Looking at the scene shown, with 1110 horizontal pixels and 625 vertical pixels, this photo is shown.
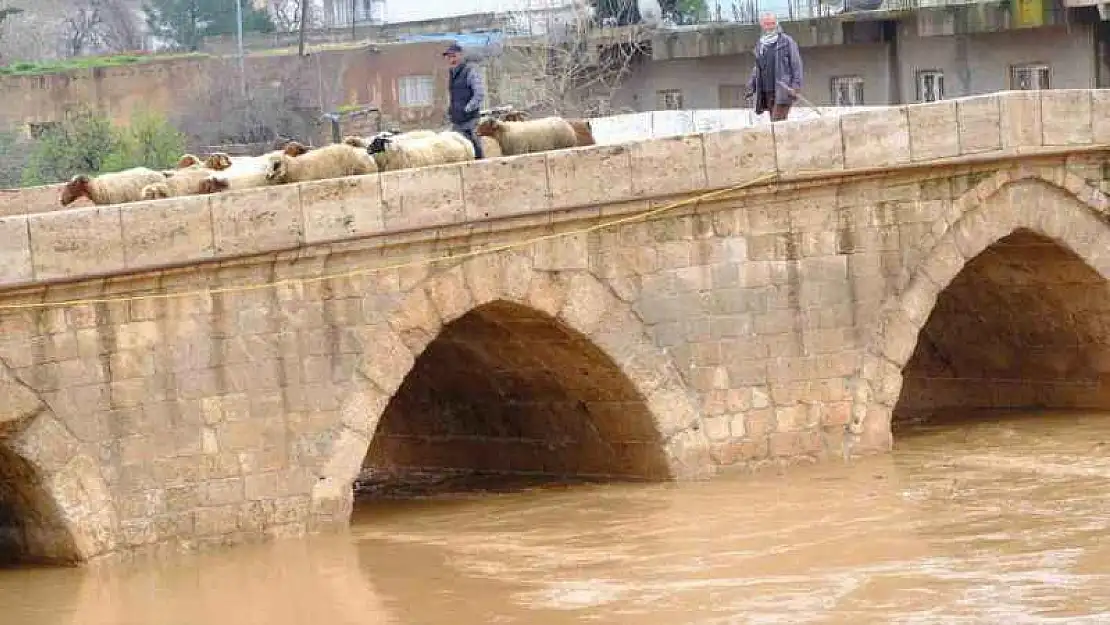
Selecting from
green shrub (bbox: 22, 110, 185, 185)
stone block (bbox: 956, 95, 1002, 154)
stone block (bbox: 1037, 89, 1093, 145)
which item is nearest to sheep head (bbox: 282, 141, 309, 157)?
stone block (bbox: 956, 95, 1002, 154)

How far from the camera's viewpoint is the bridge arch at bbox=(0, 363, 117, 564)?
497 inches

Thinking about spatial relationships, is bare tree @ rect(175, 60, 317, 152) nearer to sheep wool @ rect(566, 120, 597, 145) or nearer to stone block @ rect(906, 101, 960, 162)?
sheep wool @ rect(566, 120, 597, 145)

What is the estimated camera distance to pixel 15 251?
12.5 m

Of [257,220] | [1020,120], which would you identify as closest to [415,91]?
[1020,120]

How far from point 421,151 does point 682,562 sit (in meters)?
3.38

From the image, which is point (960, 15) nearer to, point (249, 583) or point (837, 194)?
point (837, 194)

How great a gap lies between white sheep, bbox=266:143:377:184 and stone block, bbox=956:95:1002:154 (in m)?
4.51

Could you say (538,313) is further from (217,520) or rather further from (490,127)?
(217,520)

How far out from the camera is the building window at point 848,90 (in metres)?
31.7

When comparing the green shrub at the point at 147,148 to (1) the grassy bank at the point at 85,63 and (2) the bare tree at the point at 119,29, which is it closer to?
(1) the grassy bank at the point at 85,63

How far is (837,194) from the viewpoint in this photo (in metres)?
15.7

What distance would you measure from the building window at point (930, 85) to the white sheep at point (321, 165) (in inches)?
697

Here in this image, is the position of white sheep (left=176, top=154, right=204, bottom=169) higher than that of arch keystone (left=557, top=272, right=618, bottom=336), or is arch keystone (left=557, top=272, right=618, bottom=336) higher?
white sheep (left=176, top=154, right=204, bottom=169)

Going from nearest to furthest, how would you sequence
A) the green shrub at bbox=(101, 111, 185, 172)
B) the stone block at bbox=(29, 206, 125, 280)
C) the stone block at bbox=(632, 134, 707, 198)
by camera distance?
the stone block at bbox=(29, 206, 125, 280) → the stone block at bbox=(632, 134, 707, 198) → the green shrub at bbox=(101, 111, 185, 172)
